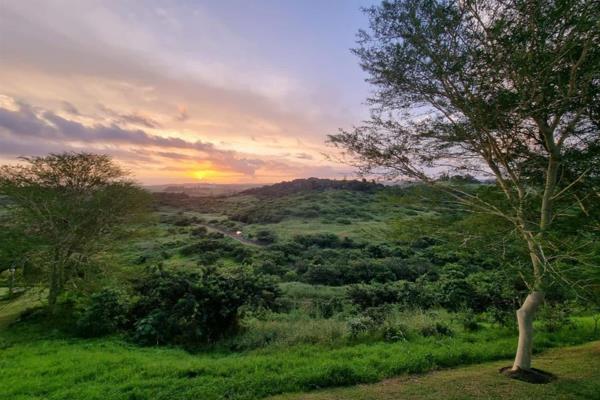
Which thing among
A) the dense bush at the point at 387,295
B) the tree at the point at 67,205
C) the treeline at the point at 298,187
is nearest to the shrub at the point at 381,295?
the dense bush at the point at 387,295

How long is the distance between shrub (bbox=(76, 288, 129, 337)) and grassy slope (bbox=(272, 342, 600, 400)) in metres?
8.79

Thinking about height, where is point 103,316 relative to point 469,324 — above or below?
below

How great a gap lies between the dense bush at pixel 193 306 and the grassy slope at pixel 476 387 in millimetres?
6018

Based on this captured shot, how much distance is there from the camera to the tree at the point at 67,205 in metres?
14.7

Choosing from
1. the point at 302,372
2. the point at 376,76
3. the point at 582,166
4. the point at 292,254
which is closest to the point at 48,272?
the point at 302,372

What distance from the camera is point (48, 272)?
14.8 m

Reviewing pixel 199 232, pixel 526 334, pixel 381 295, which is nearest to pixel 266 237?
pixel 199 232

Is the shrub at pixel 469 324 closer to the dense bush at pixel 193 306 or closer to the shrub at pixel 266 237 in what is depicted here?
the dense bush at pixel 193 306

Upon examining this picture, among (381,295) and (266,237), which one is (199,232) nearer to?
(266,237)

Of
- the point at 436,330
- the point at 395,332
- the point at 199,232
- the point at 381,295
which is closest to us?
the point at 395,332

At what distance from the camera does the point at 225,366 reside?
7.65 meters

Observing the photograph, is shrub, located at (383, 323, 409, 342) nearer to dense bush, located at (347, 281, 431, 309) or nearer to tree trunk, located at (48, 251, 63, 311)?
dense bush, located at (347, 281, 431, 309)

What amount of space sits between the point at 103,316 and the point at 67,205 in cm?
573

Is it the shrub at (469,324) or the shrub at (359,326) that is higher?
the shrub at (469,324)
